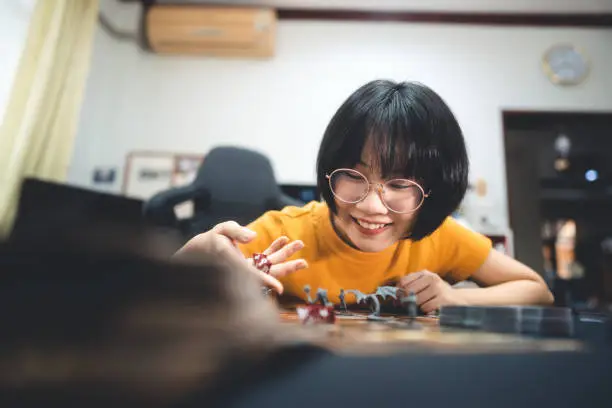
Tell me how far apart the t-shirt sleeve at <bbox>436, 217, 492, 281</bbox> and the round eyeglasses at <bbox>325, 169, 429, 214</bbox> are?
0.37 ft

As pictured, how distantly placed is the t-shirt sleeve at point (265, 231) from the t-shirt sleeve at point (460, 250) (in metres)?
0.21

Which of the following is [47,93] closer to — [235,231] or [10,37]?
[10,37]

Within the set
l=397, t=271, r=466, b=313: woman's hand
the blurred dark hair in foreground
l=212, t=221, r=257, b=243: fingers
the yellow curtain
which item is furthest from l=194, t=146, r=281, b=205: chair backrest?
the yellow curtain

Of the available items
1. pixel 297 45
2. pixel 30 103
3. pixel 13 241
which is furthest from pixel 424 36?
pixel 30 103

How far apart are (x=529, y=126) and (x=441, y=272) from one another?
2.62 ft

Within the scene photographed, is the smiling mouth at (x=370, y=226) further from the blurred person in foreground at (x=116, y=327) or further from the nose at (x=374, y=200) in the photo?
the blurred person in foreground at (x=116, y=327)

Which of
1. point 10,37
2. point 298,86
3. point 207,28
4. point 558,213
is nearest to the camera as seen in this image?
point 558,213

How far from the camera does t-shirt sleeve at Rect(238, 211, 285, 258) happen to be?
39cm

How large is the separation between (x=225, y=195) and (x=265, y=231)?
0.09m

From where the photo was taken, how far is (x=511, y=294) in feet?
1.37

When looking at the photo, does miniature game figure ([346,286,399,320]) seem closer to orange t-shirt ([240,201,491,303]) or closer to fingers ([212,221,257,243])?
orange t-shirt ([240,201,491,303])

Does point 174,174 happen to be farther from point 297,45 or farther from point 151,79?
point 297,45

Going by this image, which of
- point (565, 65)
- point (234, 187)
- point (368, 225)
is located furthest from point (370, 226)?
point (565, 65)

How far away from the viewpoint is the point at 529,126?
3.40 ft
